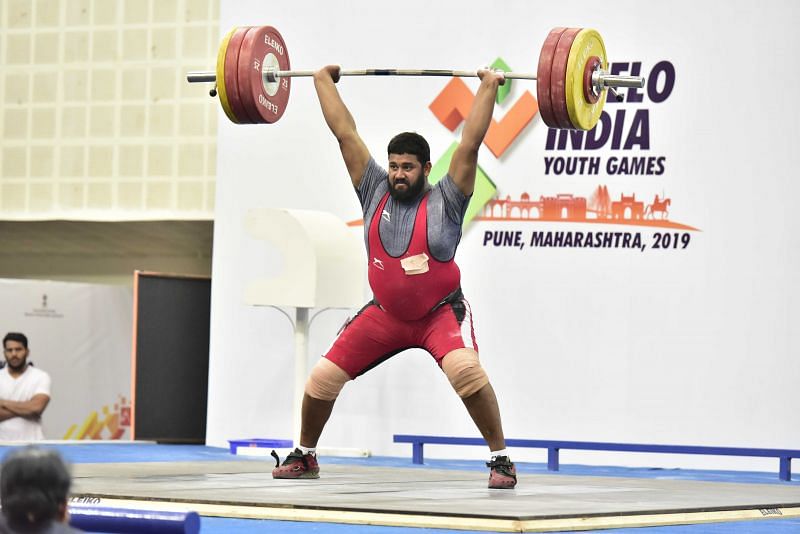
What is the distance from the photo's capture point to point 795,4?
293 inches

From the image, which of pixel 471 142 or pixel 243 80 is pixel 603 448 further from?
pixel 243 80

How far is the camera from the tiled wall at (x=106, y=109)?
945 centimetres

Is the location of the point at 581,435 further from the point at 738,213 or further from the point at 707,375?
the point at 738,213

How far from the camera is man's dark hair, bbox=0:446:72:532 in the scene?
188 centimetres

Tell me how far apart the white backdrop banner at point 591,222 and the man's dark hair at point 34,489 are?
6.07 m

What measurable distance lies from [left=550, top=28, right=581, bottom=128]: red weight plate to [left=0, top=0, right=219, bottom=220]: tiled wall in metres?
4.65

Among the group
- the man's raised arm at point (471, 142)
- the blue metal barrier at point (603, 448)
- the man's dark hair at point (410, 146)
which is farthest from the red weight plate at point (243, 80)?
the blue metal barrier at point (603, 448)

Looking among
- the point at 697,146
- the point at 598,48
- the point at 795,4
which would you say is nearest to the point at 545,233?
the point at 697,146

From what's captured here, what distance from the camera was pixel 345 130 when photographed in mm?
5098

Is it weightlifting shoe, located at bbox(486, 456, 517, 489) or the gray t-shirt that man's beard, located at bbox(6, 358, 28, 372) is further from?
A: weightlifting shoe, located at bbox(486, 456, 517, 489)

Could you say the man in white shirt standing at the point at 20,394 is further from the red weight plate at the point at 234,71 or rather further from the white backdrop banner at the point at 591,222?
the red weight plate at the point at 234,71

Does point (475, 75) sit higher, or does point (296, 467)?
point (475, 75)

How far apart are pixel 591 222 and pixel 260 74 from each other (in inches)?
113

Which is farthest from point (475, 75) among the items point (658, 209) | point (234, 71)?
point (658, 209)
